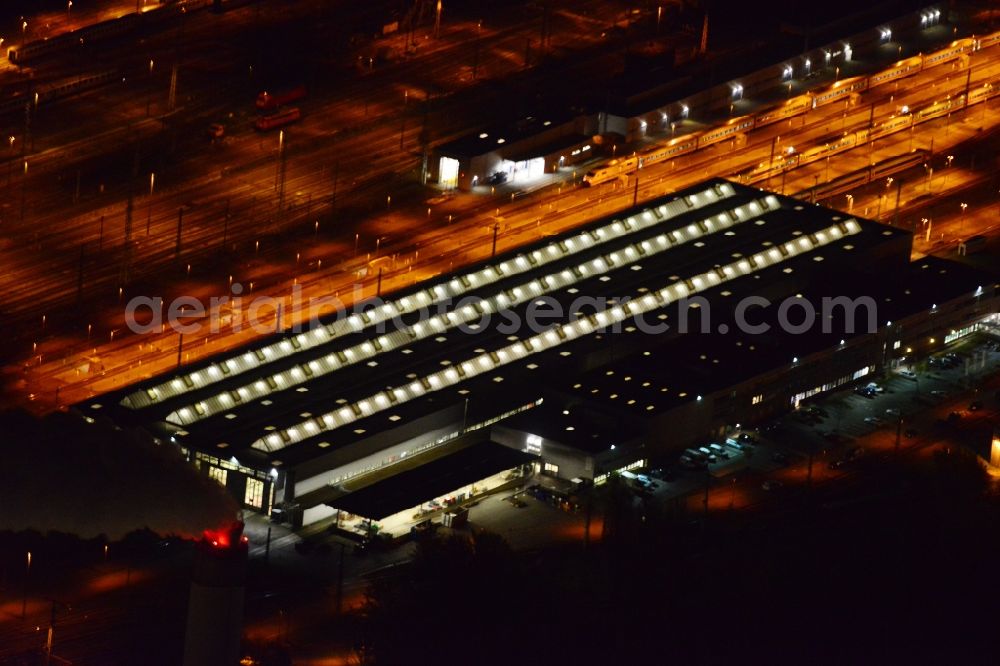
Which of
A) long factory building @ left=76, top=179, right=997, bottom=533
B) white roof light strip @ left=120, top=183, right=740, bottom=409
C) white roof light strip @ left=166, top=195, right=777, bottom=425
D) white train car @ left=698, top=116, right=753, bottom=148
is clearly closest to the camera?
long factory building @ left=76, top=179, right=997, bottom=533

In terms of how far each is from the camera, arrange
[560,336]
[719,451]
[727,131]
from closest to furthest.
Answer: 1. [719,451]
2. [560,336]
3. [727,131]

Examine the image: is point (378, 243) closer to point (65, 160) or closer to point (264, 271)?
point (264, 271)

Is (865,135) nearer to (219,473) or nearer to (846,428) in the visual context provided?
(846,428)

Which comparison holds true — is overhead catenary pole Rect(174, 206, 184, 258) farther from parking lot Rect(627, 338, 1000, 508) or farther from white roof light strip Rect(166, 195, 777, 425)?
parking lot Rect(627, 338, 1000, 508)

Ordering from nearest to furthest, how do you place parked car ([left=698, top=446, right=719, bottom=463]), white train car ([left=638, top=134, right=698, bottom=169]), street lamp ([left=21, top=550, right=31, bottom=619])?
1. street lamp ([left=21, top=550, right=31, bottom=619])
2. parked car ([left=698, top=446, right=719, bottom=463])
3. white train car ([left=638, top=134, right=698, bottom=169])

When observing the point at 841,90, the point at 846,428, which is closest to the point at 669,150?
the point at 841,90

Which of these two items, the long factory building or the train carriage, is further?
the train carriage

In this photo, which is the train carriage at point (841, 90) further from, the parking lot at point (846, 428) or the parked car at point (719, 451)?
the parked car at point (719, 451)

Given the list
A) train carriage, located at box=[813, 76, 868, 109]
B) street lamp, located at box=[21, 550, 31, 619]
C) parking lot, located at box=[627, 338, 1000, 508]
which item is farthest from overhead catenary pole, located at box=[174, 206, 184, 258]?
train carriage, located at box=[813, 76, 868, 109]
